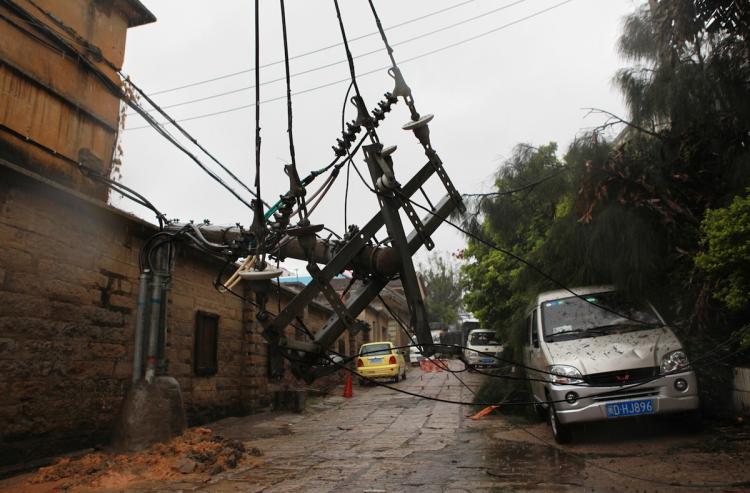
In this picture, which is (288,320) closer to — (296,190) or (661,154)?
(296,190)

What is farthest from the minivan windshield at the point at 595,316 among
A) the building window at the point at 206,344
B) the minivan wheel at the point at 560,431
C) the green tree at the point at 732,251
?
the building window at the point at 206,344

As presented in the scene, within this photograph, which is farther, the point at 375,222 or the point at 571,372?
the point at 571,372

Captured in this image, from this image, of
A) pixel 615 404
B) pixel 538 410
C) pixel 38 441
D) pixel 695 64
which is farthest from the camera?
pixel 538 410

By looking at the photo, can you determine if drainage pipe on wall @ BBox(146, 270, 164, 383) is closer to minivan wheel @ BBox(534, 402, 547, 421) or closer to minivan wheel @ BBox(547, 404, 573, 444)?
minivan wheel @ BBox(547, 404, 573, 444)

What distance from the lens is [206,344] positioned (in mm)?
10828

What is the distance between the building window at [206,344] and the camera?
10336 mm

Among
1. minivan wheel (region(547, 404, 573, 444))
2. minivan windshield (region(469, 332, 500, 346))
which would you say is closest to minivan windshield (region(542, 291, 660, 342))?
minivan wheel (region(547, 404, 573, 444))

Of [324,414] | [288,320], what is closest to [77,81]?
[288,320]

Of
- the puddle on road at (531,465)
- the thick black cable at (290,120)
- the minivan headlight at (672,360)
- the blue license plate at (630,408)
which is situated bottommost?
the puddle on road at (531,465)

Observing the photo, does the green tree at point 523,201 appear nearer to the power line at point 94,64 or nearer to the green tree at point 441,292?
the power line at point 94,64

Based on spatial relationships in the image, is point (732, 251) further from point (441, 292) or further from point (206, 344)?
point (441, 292)

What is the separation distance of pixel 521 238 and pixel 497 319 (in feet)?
18.6

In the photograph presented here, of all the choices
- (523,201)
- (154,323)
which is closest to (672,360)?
(523,201)

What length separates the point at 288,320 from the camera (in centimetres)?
462
